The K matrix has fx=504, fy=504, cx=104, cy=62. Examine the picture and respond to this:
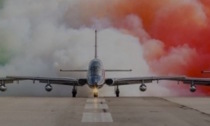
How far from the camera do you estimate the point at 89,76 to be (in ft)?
230

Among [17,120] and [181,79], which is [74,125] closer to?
[17,120]

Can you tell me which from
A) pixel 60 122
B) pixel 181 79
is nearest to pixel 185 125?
pixel 60 122

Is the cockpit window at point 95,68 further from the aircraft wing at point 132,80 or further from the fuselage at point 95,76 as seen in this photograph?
the aircraft wing at point 132,80

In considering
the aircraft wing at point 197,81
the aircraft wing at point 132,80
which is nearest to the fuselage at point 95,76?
the aircraft wing at point 132,80

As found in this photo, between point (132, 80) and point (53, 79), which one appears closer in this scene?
point (53, 79)

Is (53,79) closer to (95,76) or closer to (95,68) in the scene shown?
(95,68)

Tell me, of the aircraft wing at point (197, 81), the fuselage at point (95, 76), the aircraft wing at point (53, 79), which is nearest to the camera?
the fuselage at point (95, 76)

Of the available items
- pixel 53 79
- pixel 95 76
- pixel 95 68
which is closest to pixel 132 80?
pixel 95 68

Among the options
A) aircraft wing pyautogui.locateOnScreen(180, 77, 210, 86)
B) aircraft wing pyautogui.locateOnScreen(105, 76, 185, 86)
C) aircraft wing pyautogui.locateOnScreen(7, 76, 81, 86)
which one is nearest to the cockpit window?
aircraft wing pyautogui.locateOnScreen(105, 76, 185, 86)

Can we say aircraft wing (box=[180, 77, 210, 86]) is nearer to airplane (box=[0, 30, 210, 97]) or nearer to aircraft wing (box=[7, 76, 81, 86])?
airplane (box=[0, 30, 210, 97])

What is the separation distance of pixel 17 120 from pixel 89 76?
43.1m

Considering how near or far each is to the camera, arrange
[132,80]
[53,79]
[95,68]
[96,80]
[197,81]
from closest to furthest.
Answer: [96,80] < [95,68] < [197,81] < [53,79] < [132,80]

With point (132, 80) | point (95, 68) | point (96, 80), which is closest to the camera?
point (96, 80)

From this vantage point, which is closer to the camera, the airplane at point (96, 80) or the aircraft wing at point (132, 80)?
the airplane at point (96, 80)
